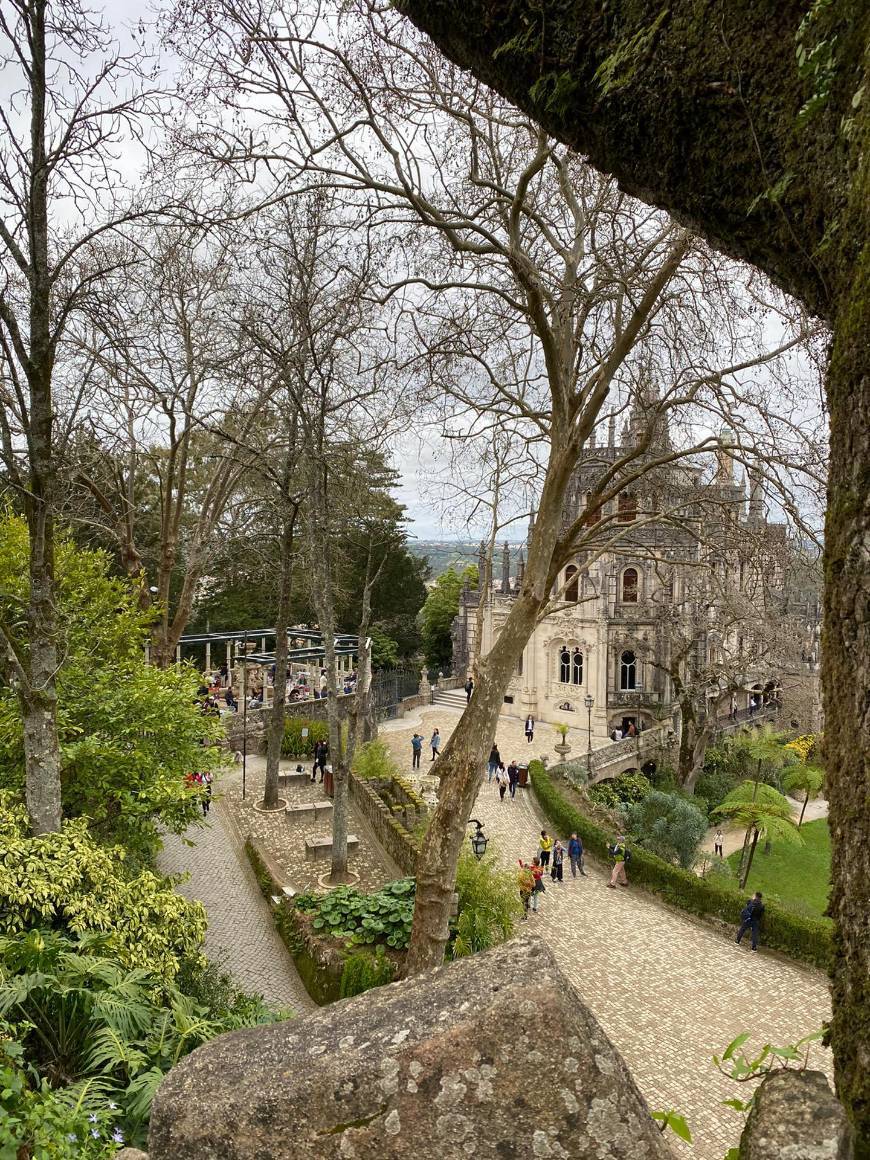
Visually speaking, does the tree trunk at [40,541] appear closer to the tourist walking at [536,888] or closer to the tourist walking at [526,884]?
the tourist walking at [526,884]

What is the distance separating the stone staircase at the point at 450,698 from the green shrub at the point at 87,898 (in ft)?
98.6

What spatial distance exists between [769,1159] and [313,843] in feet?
50.8

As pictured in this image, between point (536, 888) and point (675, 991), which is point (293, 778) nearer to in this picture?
point (536, 888)

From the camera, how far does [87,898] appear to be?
710 cm

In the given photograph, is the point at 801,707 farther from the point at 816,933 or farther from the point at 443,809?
the point at 443,809

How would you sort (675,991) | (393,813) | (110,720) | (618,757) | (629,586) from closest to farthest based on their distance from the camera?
(110,720)
(675,991)
(393,813)
(618,757)
(629,586)

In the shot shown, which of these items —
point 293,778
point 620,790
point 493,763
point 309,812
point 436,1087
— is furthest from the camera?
point 620,790

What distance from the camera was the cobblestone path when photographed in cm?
1112

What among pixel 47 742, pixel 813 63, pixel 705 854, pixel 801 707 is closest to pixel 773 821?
pixel 705 854

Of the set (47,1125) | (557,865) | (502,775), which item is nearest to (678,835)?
(557,865)

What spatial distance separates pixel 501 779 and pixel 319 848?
1035 cm

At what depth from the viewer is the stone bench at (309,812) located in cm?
1878

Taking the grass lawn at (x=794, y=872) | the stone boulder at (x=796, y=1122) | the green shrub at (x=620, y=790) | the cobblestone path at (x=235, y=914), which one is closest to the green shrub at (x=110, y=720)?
the cobblestone path at (x=235, y=914)

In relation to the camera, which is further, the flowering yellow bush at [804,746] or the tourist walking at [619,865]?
the flowering yellow bush at [804,746]
